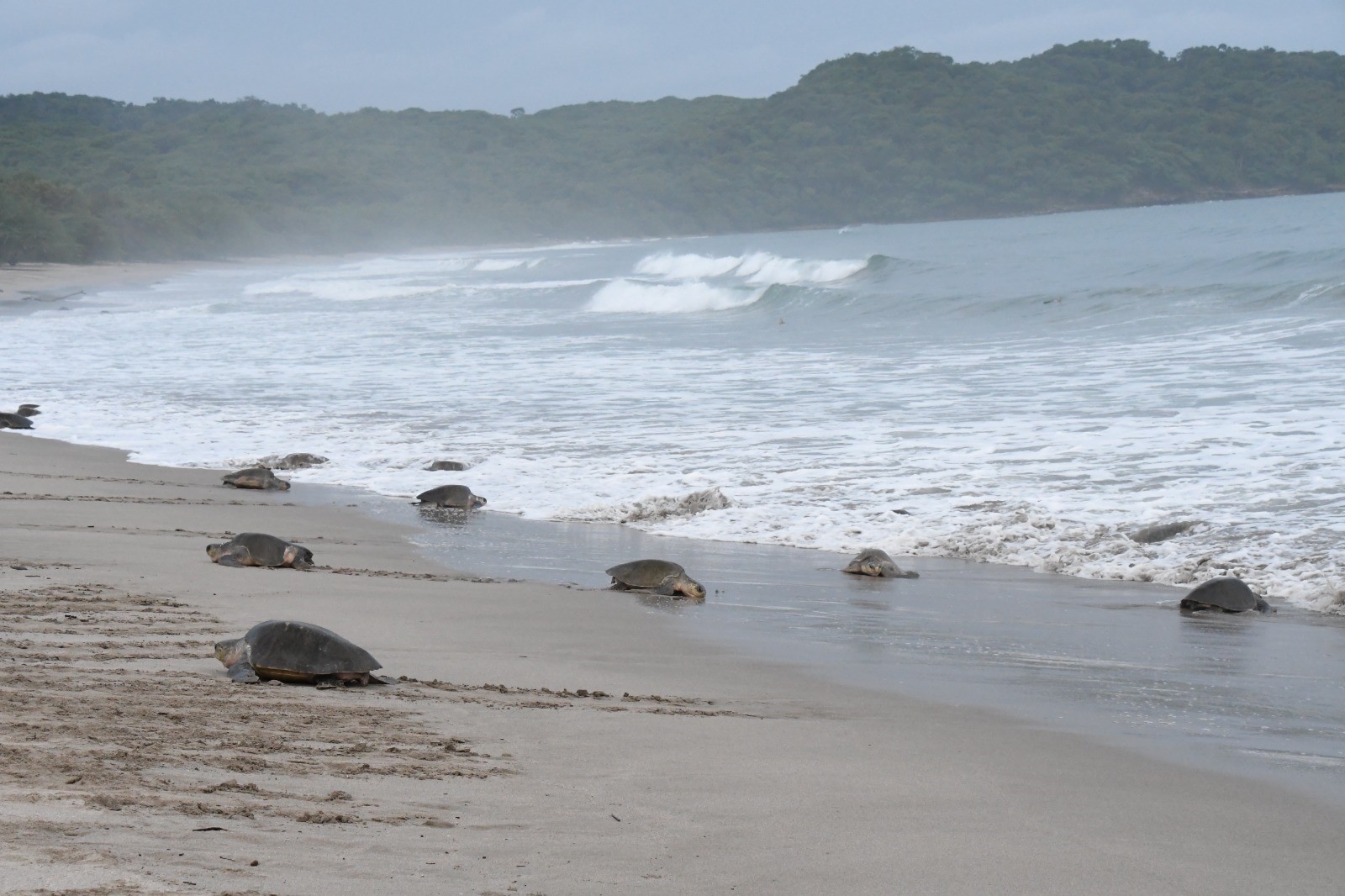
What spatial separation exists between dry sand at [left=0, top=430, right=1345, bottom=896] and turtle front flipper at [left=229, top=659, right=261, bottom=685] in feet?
0.29

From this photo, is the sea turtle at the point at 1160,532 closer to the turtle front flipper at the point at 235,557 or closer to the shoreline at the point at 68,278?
the turtle front flipper at the point at 235,557

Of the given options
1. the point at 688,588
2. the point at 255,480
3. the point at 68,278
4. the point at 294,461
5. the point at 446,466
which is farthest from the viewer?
the point at 68,278

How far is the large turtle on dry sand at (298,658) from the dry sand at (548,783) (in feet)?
0.25

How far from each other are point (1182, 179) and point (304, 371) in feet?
312

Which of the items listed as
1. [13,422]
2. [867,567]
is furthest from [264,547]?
[13,422]

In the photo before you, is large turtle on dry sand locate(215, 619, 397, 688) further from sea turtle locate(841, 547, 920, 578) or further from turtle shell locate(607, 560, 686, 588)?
sea turtle locate(841, 547, 920, 578)

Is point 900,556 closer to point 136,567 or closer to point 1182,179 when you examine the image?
point 136,567

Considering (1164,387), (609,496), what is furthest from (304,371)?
(1164,387)

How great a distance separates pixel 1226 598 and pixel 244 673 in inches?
163

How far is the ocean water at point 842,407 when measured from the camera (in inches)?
302

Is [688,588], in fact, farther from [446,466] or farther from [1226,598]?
[446,466]

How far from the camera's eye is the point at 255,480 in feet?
31.1

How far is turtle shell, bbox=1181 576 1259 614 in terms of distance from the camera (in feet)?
18.8

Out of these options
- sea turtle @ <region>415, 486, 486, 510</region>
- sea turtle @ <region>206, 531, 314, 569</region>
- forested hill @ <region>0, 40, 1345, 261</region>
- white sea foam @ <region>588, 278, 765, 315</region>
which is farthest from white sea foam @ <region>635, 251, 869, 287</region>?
forested hill @ <region>0, 40, 1345, 261</region>
